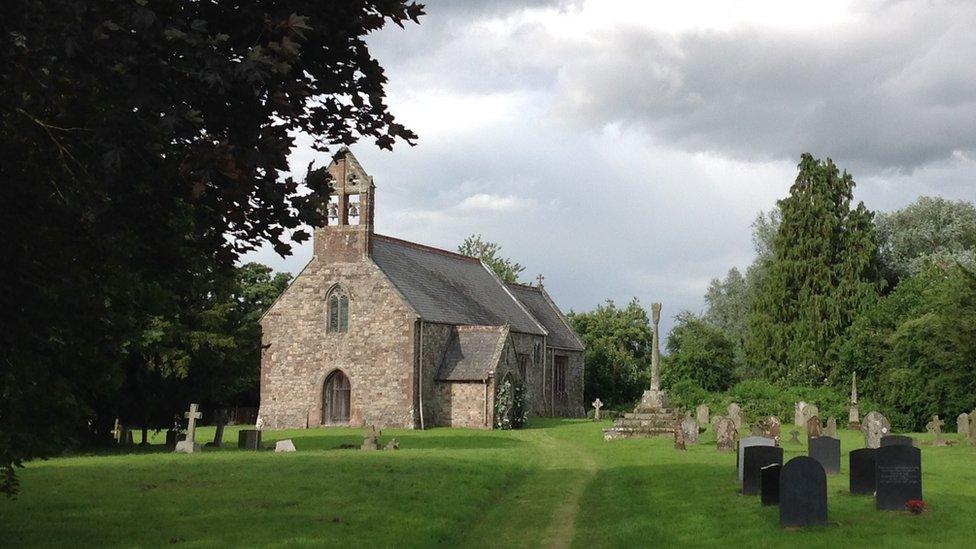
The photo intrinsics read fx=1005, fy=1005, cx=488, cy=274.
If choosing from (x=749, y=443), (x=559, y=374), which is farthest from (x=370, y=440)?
(x=559, y=374)

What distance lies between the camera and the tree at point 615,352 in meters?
69.3

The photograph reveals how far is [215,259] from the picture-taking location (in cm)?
1032

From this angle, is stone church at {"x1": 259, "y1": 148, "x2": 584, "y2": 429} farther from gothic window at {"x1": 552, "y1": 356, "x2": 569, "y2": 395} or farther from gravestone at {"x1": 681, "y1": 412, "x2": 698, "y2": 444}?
gravestone at {"x1": 681, "y1": 412, "x2": 698, "y2": 444}

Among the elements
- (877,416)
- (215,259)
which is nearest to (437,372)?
(877,416)

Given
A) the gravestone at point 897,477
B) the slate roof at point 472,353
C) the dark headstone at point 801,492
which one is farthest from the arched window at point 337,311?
the dark headstone at point 801,492

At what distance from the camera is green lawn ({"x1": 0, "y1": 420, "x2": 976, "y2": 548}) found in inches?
536

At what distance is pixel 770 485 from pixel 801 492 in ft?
6.10

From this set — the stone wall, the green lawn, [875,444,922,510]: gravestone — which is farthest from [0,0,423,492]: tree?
the stone wall

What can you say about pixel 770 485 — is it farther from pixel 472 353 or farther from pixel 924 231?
pixel 924 231

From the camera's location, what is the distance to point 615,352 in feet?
236

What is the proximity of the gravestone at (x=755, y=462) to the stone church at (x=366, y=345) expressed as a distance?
28.9 m

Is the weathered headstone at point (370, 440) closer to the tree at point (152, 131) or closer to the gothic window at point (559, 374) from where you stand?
the tree at point (152, 131)

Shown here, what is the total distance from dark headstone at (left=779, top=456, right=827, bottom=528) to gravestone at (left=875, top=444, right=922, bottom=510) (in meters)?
1.96

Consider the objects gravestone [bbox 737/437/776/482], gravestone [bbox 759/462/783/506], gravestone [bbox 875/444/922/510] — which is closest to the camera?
gravestone [bbox 875/444/922/510]
